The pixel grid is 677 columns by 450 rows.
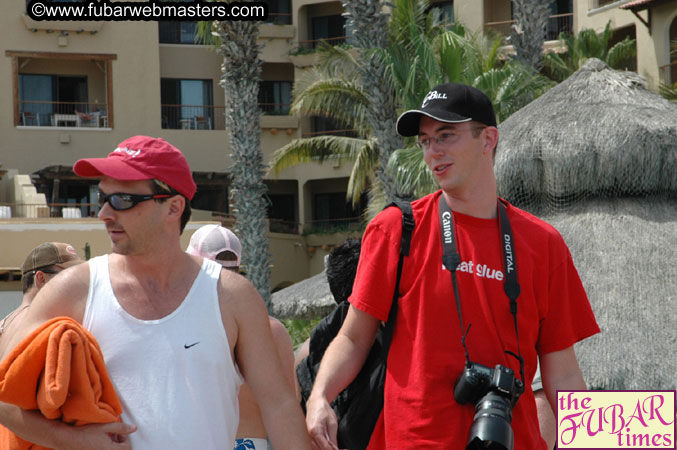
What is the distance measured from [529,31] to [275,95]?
19.4 meters

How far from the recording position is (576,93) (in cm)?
1148

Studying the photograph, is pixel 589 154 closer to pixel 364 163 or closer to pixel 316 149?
pixel 364 163

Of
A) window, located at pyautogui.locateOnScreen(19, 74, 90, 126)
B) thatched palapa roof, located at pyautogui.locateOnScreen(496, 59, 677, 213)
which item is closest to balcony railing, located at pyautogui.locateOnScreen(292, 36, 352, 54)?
window, located at pyautogui.locateOnScreen(19, 74, 90, 126)

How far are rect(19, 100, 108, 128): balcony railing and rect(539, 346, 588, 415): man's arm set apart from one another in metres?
33.5

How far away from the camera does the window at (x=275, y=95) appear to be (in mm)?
38406

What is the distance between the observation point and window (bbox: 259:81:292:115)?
38.4 meters

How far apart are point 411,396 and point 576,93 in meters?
8.92

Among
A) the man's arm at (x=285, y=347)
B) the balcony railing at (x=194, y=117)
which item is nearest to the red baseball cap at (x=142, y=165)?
the man's arm at (x=285, y=347)

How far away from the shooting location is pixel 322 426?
3.12 m

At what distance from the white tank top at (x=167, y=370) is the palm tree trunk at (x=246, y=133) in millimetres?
18133

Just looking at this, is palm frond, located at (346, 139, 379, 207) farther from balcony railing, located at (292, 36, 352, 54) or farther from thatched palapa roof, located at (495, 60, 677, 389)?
thatched palapa roof, located at (495, 60, 677, 389)

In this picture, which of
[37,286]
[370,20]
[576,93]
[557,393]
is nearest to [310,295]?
[370,20]

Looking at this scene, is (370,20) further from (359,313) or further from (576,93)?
(359,313)

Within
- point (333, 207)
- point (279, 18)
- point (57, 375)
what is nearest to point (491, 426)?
point (57, 375)
